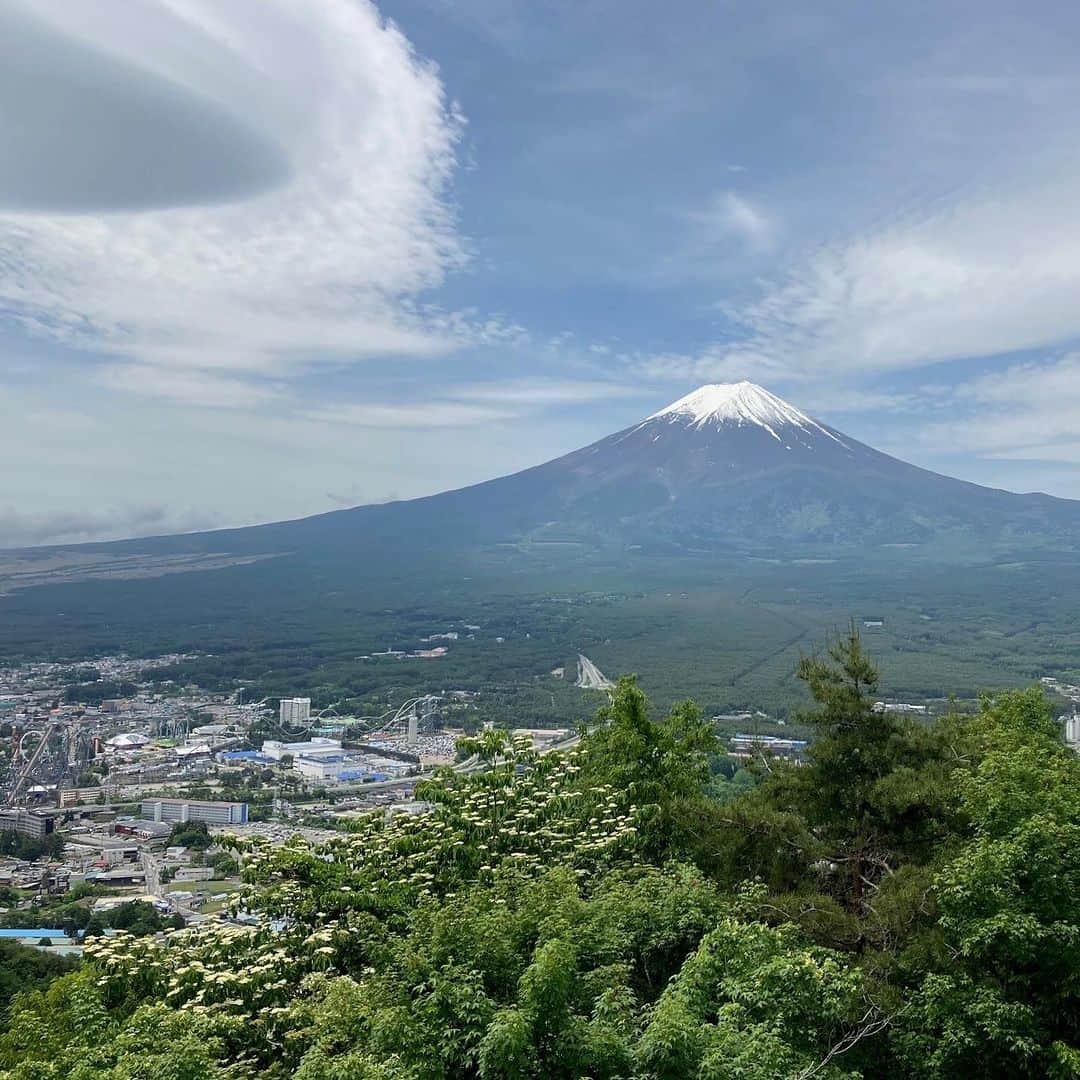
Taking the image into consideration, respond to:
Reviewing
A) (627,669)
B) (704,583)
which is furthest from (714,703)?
(704,583)

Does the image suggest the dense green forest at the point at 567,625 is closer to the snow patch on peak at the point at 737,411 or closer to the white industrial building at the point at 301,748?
the white industrial building at the point at 301,748

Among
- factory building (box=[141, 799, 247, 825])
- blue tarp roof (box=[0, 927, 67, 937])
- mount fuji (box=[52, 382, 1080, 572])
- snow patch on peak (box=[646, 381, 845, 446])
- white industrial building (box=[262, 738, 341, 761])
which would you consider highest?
snow patch on peak (box=[646, 381, 845, 446])

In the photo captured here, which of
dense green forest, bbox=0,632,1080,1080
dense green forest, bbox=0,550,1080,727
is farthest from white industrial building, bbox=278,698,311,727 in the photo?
dense green forest, bbox=0,632,1080,1080

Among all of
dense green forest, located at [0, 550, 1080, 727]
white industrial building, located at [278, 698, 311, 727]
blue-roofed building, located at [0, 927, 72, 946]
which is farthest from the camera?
dense green forest, located at [0, 550, 1080, 727]

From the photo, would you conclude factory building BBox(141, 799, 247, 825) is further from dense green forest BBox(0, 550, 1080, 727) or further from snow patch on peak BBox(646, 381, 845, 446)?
snow patch on peak BBox(646, 381, 845, 446)

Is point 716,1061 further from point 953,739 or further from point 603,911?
point 953,739

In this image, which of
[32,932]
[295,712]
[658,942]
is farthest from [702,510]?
[658,942]

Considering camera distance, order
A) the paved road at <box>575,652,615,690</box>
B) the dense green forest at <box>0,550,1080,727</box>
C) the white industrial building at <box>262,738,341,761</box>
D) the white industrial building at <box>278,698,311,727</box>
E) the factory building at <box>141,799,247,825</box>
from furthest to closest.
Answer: the dense green forest at <box>0,550,1080,727</box>
the paved road at <box>575,652,615,690</box>
the white industrial building at <box>278,698,311,727</box>
the white industrial building at <box>262,738,341,761</box>
the factory building at <box>141,799,247,825</box>

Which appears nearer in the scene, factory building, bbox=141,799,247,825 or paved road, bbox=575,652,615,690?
factory building, bbox=141,799,247,825
